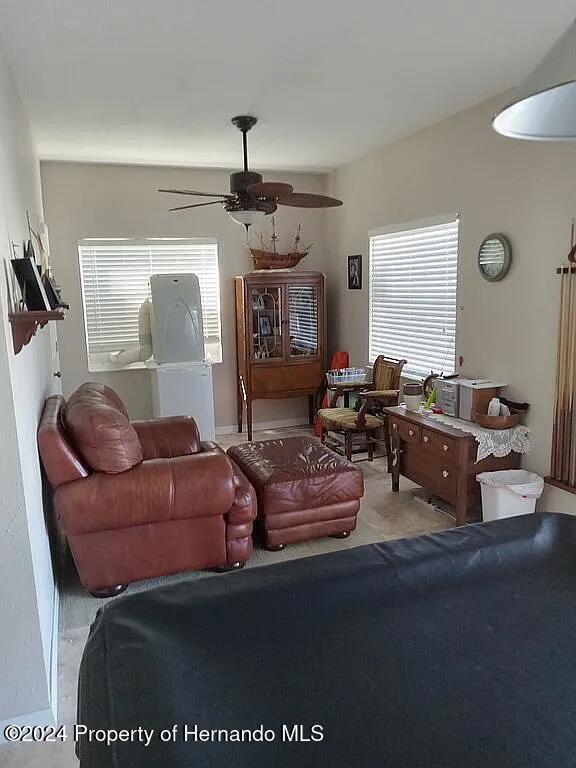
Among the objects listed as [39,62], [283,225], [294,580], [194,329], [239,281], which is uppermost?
[39,62]

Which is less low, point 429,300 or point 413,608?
point 429,300

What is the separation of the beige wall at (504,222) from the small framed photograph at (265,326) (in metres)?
1.52

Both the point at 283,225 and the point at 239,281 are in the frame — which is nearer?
the point at 239,281

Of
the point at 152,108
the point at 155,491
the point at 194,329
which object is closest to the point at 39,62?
the point at 152,108

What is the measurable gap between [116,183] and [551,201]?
3.71 metres

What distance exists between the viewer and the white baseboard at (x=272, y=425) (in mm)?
5812

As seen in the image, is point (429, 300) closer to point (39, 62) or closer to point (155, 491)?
point (155, 491)

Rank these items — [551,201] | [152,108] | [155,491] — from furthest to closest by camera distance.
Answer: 1. [152,108]
2. [551,201]
3. [155,491]

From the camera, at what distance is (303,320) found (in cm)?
549

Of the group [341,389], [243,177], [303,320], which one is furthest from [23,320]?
[303,320]

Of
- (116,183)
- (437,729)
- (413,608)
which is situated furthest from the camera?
(116,183)

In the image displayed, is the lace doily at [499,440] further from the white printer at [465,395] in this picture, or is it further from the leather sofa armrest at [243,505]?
the leather sofa armrest at [243,505]

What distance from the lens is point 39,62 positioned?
8.87 ft

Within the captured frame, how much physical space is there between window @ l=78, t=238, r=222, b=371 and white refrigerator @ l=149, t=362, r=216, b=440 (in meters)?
0.57
